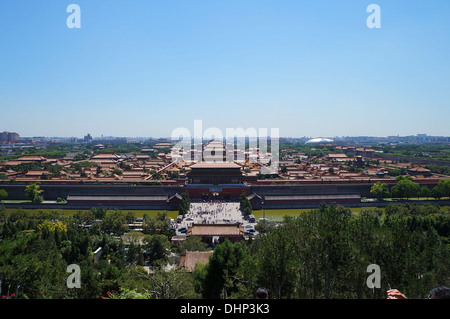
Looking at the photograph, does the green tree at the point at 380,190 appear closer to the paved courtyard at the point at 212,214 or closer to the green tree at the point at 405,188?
the green tree at the point at 405,188

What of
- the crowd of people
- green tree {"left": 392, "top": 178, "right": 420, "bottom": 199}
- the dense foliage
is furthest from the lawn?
the dense foliage

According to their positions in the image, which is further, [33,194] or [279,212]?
[33,194]

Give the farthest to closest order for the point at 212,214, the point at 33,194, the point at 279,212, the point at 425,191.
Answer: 1. the point at 425,191
2. the point at 33,194
3. the point at 279,212
4. the point at 212,214

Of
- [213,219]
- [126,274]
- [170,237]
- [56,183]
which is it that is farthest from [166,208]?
[126,274]

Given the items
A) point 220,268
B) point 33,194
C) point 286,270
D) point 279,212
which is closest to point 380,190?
point 279,212

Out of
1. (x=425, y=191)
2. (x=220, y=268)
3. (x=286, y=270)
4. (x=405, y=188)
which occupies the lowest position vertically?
(x=425, y=191)

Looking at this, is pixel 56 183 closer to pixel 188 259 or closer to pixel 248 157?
pixel 188 259

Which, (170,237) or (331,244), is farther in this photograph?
(170,237)

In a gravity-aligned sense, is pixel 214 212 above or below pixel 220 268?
below

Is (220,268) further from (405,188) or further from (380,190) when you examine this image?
(405,188)

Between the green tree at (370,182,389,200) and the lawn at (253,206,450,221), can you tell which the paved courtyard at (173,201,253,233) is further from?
the green tree at (370,182,389,200)

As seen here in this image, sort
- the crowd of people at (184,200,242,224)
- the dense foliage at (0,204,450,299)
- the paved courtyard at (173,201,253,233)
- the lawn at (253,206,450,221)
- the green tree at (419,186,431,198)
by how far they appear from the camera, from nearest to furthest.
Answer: the dense foliage at (0,204,450,299), the paved courtyard at (173,201,253,233), the crowd of people at (184,200,242,224), the lawn at (253,206,450,221), the green tree at (419,186,431,198)
